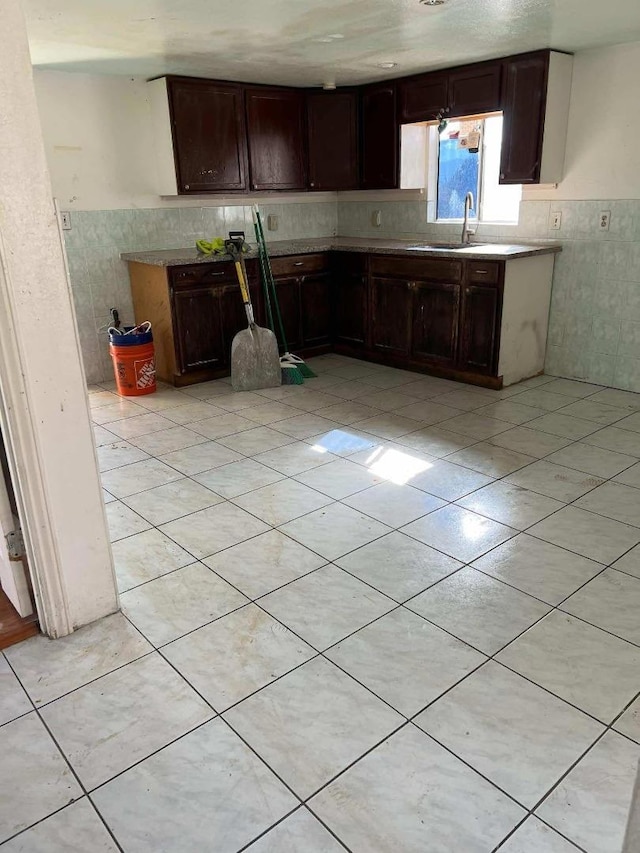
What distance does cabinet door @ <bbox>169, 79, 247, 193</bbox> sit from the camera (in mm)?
4531

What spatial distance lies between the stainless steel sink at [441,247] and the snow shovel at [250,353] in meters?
1.21

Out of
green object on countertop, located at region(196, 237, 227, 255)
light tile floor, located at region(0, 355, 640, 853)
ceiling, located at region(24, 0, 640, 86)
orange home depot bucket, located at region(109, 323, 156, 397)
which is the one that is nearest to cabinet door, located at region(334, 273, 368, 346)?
green object on countertop, located at region(196, 237, 227, 255)

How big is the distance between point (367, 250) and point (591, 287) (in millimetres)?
1625

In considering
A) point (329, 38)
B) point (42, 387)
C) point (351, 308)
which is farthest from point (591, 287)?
point (42, 387)

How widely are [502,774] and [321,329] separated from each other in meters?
4.20

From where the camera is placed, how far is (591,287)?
14.2 feet

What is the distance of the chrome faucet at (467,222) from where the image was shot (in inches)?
182

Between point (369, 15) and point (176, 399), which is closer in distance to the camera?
point (369, 15)

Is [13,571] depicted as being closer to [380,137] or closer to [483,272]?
[483,272]

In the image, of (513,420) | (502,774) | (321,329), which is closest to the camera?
(502,774)

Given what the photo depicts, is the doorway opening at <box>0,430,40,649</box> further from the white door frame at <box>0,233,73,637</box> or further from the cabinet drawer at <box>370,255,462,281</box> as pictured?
the cabinet drawer at <box>370,255,462,281</box>

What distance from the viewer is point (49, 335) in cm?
183

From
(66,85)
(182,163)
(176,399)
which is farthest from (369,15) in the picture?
(176,399)

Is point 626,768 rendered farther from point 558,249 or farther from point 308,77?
point 308,77
